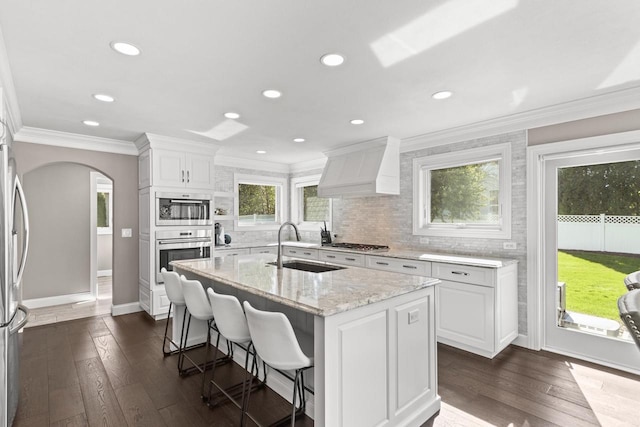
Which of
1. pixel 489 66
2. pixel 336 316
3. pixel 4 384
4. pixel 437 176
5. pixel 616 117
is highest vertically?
pixel 489 66

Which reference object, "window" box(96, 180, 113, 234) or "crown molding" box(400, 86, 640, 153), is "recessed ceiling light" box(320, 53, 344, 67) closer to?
"crown molding" box(400, 86, 640, 153)

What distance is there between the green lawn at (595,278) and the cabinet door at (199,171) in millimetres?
4527

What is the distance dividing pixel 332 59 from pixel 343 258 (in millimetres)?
3042

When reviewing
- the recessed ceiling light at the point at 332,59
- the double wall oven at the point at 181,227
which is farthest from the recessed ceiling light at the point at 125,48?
the double wall oven at the point at 181,227

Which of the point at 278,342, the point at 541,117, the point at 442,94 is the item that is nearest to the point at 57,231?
the point at 278,342

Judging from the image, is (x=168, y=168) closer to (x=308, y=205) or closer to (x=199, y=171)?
(x=199, y=171)

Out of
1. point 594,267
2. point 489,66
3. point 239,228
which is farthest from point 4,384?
point 594,267

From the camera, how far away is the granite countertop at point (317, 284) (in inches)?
69.4

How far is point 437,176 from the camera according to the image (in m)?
4.46

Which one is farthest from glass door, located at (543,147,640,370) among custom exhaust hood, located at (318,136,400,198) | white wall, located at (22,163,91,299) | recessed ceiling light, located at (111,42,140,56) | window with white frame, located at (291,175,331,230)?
white wall, located at (22,163,91,299)

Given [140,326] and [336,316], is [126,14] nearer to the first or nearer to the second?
[336,316]

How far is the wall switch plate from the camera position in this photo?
2139mm

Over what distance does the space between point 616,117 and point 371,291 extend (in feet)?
9.39

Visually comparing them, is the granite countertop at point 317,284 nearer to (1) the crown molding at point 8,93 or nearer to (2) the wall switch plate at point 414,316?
(2) the wall switch plate at point 414,316
